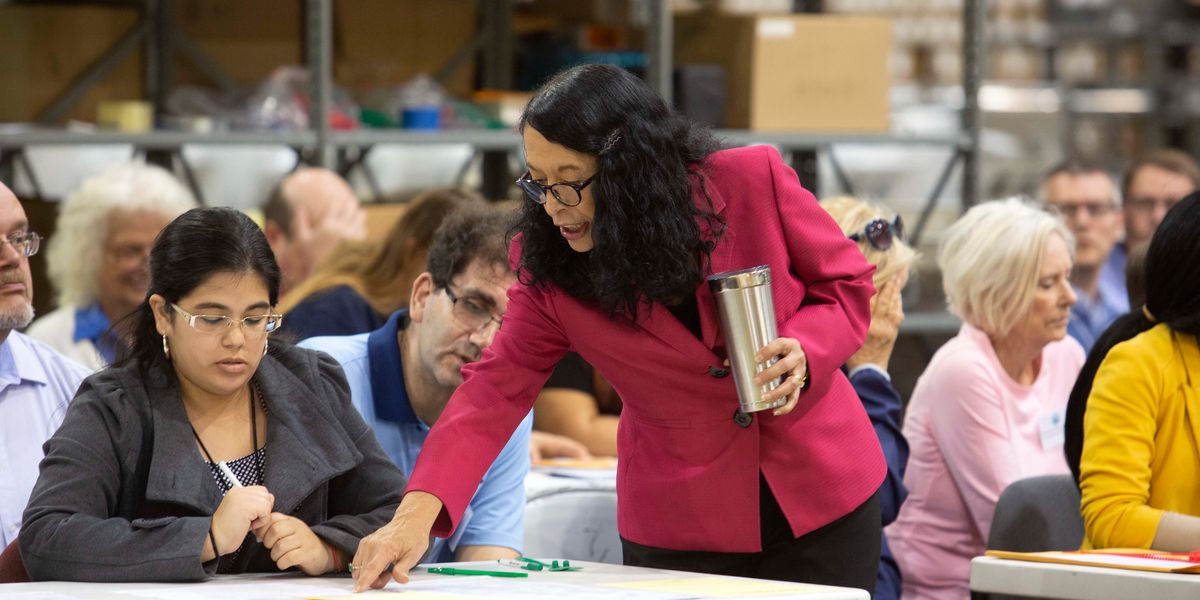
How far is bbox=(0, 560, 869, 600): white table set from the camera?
6.65 feet

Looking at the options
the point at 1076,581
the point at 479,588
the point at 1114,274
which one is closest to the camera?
the point at 479,588

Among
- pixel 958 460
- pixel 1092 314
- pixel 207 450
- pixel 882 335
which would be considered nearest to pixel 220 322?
pixel 207 450

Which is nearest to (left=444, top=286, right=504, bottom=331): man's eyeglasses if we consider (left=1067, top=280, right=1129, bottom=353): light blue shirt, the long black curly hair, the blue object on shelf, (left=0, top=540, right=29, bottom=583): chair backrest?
the long black curly hair

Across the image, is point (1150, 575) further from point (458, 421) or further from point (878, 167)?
point (878, 167)

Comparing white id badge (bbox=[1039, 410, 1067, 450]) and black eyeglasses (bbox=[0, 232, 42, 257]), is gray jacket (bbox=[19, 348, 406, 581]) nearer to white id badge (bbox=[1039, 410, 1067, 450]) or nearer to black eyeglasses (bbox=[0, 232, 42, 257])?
black eyeglasses (bbox=[0, 232, 42, 257])

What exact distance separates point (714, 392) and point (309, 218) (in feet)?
9.57

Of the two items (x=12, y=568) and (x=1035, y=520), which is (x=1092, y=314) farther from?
(x=12, y=568)

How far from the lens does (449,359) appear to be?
2.75m

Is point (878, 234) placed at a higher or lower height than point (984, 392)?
higher

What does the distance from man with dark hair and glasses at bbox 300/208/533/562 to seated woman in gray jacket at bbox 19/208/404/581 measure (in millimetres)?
321

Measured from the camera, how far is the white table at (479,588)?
203 centimetres

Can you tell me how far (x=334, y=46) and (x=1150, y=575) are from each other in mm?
4616

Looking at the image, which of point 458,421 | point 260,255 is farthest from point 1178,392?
point 260,255

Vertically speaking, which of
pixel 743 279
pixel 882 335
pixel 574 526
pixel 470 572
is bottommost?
pixel 574 526
